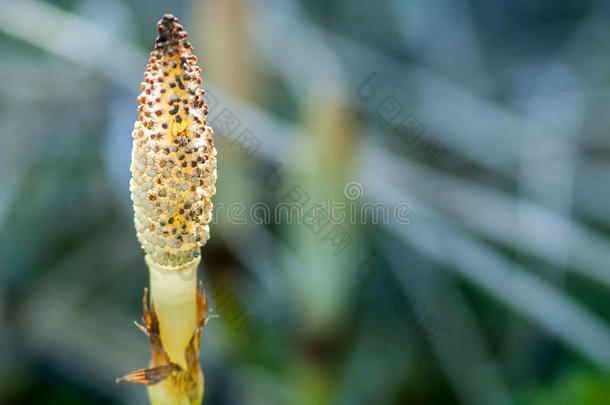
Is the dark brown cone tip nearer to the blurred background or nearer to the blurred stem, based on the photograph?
the blurred stem

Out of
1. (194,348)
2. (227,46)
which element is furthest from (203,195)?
(227,46)

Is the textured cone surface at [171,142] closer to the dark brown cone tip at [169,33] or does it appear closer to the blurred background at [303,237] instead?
the dark brown cone tip at [169,33]

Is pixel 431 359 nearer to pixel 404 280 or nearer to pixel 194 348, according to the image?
pixel 404 280

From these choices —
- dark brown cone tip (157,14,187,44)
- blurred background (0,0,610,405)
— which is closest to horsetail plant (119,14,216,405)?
dark brown cone tip (157,14,187,44)

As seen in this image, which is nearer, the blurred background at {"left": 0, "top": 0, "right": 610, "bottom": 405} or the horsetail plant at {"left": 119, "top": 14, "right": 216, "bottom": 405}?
the horsetail plant at {"left": 119, "top": 14, "right": 216, "bottom": 405}

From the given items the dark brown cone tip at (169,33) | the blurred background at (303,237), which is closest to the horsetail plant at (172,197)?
the dark brown cone tip at (169,33)

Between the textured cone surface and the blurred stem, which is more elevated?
the textured cone surface

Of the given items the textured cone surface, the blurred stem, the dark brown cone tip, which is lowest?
the blurred stem

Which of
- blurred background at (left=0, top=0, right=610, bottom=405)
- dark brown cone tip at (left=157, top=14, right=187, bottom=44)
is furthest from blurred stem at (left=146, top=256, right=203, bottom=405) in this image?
blurred background at (left=0, top=0, right=610, bottom=405)
